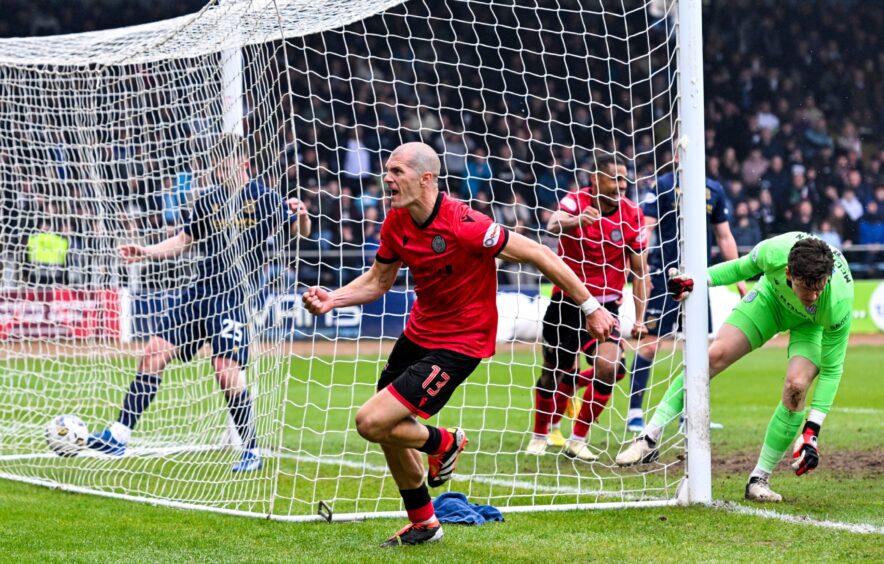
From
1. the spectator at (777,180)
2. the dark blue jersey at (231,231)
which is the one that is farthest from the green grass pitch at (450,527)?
the spectator at (777,180)

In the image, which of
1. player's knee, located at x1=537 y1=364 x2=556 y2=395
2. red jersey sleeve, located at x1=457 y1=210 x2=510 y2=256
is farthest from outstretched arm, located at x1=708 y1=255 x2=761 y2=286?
player's knee, located at x1=537 y1=364 x2=556 y2=395

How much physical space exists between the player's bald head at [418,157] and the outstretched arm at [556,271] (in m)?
0.52

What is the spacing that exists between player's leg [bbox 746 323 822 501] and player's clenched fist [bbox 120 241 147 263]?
4261 mm

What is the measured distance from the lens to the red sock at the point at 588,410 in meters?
7.98

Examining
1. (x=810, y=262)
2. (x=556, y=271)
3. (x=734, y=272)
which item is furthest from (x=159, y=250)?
(x=810, y=262)

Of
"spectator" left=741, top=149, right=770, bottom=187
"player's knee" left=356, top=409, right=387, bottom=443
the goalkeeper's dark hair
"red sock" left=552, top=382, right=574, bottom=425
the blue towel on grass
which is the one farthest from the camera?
"spectator" left=741, top=149, right=770, bottom=187

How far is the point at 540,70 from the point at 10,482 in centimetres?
1533

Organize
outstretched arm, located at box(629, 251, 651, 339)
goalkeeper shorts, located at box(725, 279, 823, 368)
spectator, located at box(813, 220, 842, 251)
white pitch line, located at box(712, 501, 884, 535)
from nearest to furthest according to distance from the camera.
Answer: white pitch line, located at box(712, 501, 884, 535), goalkeeper shorts, located at box(725, 279, 823, 368), outstretched arm, located at box(629, 251, 651, 339), spectator, located at box(813, 220, 842, 251)

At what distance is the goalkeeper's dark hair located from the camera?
19.1 ft

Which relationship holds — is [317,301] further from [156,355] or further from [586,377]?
[586,377]

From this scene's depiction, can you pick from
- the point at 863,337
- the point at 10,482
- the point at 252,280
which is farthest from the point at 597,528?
the point at 863,337

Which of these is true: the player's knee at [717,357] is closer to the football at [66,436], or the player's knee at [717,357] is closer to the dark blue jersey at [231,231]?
the dark blue jersey at [231,231]

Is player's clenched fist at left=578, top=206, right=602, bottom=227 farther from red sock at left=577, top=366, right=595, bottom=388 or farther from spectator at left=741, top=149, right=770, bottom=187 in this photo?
spectator at left=741, top=149, right=770, bottom=187

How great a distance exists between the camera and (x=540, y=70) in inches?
837
